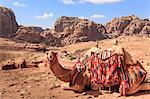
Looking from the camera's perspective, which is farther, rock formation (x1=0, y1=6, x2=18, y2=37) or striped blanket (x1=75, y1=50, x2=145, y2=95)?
rock formation (x1=0, y1=6, x2=18, y2=37)

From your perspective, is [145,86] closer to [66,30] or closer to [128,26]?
[66,30]

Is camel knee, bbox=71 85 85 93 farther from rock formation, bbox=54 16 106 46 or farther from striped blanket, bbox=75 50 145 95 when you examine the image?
rock formation, bbox=54 16 106 46

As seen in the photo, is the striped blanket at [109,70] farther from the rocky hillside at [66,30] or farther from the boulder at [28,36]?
the boulder at [28,36]

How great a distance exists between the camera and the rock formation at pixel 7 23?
2308 inches

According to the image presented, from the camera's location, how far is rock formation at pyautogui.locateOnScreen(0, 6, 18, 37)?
192ft

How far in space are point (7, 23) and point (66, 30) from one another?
9.73 m

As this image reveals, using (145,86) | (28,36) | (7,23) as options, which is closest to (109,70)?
(145,86)

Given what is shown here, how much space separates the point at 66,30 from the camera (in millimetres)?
61375

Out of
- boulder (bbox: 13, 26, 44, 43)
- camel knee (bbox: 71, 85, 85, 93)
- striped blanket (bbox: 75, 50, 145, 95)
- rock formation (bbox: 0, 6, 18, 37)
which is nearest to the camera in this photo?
striped blanket (bbox: 75, 50, 145, 95)

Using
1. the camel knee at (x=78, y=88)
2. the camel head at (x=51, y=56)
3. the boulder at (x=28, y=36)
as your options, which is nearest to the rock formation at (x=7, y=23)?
Answer: the boulder at (x=28, y=36)

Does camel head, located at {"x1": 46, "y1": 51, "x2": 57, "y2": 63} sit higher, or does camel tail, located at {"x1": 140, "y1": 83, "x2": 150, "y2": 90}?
camel head, located at {"x1": 46, "y1": 51, "x2": 57, "y2": 63}

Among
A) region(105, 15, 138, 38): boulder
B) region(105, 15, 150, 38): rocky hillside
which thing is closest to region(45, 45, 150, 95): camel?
region(105, 15, 150, 38): rocky hillside

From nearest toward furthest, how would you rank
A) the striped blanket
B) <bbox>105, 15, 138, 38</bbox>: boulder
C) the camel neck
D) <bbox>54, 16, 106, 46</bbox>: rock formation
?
the striped blanket, the camel neck, <bbox>54, 16, 106, 46</bbox>: rock formation, <bbox>105, 15, 138, 38</bbox>: boulder

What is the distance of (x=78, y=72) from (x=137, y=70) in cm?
161
